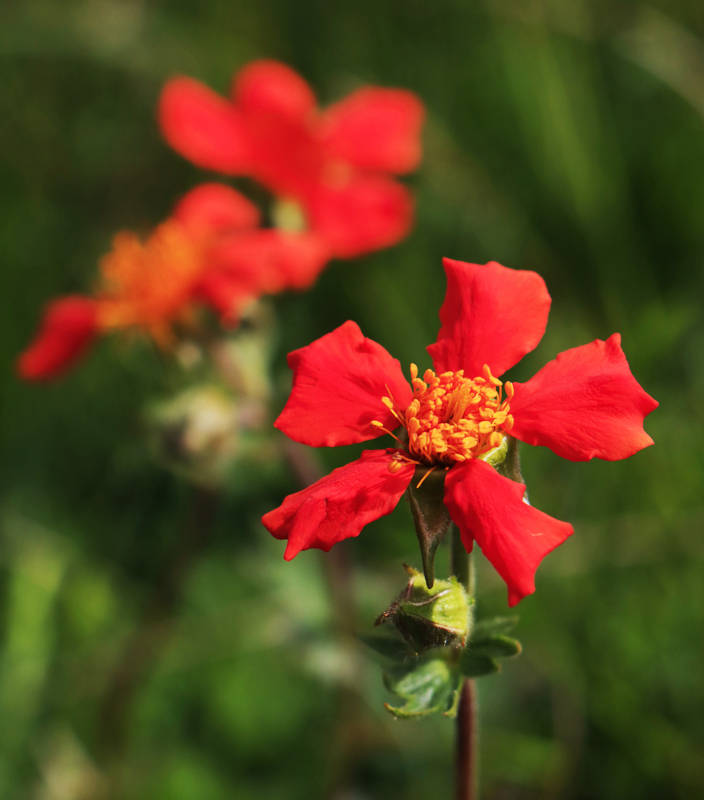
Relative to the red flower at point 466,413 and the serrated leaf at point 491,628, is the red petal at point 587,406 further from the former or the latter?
the serrated leaf at point 491,628

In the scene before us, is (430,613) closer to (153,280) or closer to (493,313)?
(493,313)

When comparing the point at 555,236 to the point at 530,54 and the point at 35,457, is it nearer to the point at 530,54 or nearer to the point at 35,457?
the point at 530,54

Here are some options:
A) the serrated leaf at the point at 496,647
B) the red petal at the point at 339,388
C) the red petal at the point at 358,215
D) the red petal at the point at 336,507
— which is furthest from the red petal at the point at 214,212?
the serrated leaf at the point at 496,647

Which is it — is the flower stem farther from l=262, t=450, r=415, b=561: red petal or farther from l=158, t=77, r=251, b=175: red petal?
l=158, t=77, r=251, b=175: red petal

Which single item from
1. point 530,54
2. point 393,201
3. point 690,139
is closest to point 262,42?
point 530,54

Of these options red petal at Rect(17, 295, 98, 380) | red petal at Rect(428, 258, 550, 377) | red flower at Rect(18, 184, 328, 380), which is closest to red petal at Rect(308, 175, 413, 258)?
red flower at Rect(18, 184, 328, 380)

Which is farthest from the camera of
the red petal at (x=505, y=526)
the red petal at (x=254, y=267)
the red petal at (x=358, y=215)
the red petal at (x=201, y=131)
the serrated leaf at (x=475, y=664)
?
the red petal at (x=201, y=131)
